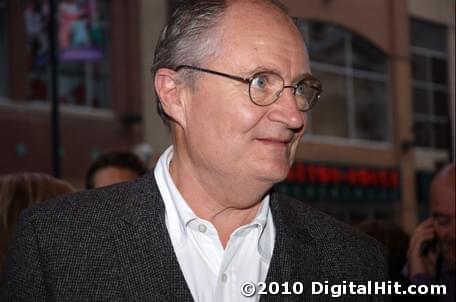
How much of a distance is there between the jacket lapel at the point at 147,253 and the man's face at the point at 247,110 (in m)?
0.17

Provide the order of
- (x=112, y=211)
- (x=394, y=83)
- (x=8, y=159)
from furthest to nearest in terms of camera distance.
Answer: (x=8, y=159)
(x=394, y=83)
(x=112, y=211)

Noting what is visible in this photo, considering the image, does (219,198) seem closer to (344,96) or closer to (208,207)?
(208,207)

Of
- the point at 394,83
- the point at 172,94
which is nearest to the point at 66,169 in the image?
the point at 394,83

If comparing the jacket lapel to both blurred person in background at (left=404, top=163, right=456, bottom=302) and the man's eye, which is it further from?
blurred person in background at (left=404, top=163, right=456, bottom=302)

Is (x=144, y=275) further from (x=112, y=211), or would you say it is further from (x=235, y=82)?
(x=235, y=82)

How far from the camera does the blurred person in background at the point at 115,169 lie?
350cm

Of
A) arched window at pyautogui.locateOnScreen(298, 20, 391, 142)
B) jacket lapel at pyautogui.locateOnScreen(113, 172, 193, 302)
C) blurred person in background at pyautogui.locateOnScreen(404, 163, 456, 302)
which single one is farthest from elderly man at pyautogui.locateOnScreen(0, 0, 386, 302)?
arched window at pyautogui.locateOnScreen(298, 20, 391, 142)

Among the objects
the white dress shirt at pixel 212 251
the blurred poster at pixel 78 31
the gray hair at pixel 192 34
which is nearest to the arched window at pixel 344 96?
the blurred poster at pixel 78 31

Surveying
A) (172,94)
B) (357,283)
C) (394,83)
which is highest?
(394,83)

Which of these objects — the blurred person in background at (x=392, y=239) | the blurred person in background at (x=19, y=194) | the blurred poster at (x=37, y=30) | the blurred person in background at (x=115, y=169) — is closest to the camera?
the blurred person in background at (x=19, y=194)

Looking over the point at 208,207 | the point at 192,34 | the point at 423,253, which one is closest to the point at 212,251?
the point at 208,207

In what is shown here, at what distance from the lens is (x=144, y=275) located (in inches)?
63.4

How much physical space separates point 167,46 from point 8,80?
832 cm

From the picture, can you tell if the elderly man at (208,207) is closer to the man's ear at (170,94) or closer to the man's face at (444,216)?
the man's ear at (170,94)
